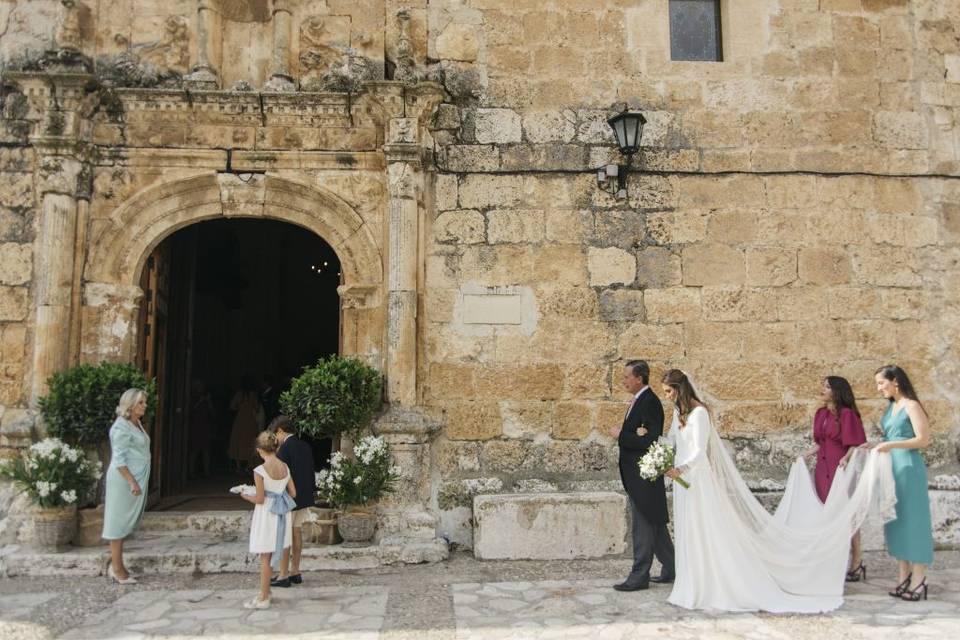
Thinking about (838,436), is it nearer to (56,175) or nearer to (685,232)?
(685,232)

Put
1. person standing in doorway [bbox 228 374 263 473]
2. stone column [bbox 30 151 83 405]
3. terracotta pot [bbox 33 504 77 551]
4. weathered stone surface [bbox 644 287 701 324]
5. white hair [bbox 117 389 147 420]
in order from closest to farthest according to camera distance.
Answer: white hair [bbox 117 389 147 420] → terracotta pot [bbox 33 504 77 551] → stone column [bbox 30 151 83 405] → weathered stone surface [bbox 644 287 701 324] → person standing in doorway [bbox 228 374 263 473]

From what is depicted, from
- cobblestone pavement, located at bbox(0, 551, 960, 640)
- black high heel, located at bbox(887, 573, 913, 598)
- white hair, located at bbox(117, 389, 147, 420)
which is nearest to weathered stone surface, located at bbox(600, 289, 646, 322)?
cobblestone pavement, located at bbox(0, 551, 960, 640)

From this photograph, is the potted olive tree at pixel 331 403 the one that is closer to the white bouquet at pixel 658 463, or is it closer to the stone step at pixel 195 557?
the stone step at pixel 195 557

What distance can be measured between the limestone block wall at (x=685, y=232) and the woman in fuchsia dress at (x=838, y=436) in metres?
1.22

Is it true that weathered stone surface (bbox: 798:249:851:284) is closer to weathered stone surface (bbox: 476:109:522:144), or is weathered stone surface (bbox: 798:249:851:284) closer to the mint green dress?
weathered stone surface (bbox: 476:109:522:144)

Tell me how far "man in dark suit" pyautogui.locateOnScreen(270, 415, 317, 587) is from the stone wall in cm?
122

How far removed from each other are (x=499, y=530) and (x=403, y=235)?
2.65 m

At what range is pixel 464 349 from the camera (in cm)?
682

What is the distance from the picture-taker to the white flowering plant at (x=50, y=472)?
19.1ft

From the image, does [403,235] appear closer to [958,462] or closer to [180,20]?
[180,20]

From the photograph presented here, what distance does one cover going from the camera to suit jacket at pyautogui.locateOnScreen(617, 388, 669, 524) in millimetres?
5264

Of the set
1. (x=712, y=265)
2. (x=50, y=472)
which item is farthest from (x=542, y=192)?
(x=50, y=472)

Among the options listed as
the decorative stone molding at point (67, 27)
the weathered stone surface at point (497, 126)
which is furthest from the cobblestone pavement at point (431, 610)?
the decorative stone molding at point (67, 27)

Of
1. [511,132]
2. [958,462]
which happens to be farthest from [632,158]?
[958,462]
